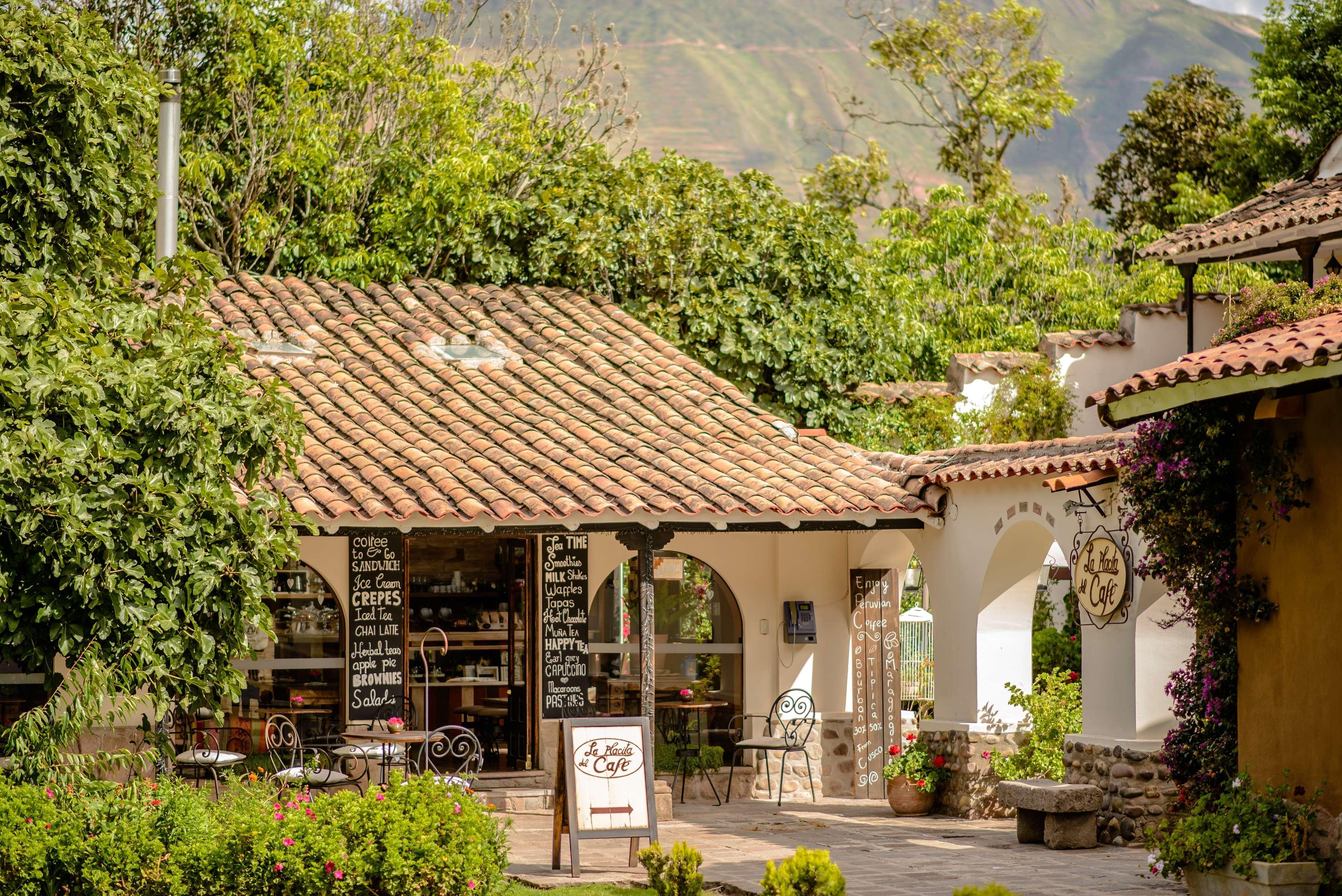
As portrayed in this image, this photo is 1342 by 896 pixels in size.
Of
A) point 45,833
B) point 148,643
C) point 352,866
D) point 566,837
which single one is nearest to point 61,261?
point 148,643

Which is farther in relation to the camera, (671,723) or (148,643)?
(671,723)

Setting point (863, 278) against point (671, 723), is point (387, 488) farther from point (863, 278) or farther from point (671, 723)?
point (863, 278)

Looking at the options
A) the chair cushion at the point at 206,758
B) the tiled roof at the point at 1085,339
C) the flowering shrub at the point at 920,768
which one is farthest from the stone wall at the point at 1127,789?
the tiled roof at the point at 1085,339

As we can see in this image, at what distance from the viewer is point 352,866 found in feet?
25.8

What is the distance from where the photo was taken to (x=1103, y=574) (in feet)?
36.3

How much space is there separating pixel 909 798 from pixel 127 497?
7358mm

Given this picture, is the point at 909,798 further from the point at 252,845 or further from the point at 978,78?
the point at 978,78

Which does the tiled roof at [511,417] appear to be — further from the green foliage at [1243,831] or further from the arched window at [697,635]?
the green foliage at [1243,831]

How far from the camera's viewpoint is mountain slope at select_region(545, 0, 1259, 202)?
372 ft

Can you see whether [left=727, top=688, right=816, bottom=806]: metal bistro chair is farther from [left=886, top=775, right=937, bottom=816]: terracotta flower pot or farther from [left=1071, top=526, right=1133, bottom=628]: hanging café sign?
[left=1071, top=526, right=1133, bottom=628]: hanging café sign

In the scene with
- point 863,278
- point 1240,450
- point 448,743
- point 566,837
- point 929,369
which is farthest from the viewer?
point 929,369

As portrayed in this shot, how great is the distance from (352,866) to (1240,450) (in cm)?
535

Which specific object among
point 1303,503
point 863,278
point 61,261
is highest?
point 863,278

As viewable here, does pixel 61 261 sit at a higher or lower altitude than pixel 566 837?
higher
